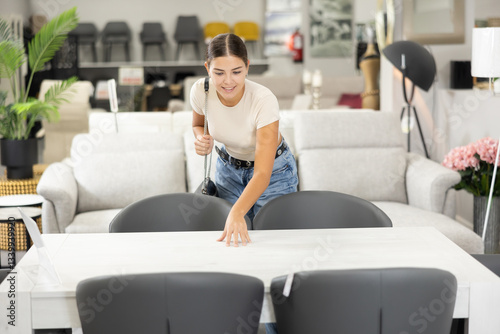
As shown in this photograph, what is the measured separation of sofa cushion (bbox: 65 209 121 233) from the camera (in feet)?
12.2

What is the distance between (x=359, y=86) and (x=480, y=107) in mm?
5142

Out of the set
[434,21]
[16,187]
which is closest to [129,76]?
[16,187]

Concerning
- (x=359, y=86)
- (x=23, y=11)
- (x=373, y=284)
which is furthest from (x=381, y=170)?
(x=23, y=11)

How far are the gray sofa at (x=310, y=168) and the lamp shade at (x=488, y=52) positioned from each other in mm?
668

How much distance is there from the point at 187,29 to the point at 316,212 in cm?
1102

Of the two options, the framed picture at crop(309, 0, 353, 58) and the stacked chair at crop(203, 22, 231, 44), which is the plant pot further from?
the stacked chair at crop(203, 22, 231, 44)

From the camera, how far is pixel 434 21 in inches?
224

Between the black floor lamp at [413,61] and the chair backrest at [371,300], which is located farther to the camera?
the black floor lamp at [413,61]

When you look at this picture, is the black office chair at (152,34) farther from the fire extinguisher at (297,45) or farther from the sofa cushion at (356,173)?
the sofa cushion at (356,173)

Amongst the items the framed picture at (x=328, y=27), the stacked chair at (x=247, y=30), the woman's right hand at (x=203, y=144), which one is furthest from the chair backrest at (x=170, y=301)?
the stacked chair at (x=247, y=30)

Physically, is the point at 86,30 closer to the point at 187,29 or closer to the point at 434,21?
the point at 187,29

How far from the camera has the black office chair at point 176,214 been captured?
2436mm

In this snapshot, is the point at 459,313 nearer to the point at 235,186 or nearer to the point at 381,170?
the point at 235,186

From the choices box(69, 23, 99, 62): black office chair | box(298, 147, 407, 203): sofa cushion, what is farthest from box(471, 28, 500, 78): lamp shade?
box(69, 23, 99, 62): black office chair
